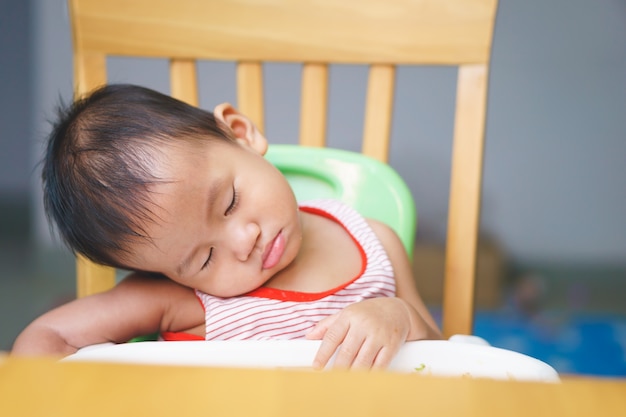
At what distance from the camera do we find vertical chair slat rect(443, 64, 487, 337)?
2.82ft

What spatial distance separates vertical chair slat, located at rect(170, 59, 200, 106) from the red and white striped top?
12.0 inches

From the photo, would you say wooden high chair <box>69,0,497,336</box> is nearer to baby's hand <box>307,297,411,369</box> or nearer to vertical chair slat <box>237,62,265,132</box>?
vertical chair slat <box>237,62,265,132</box>

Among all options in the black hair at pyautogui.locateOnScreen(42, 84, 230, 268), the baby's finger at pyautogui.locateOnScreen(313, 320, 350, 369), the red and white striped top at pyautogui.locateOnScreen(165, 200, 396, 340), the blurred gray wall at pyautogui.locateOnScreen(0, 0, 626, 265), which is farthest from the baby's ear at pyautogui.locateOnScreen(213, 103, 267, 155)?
the blurred gray wall at pyautogui.locateOnScreen(0, 0, 626, 265)

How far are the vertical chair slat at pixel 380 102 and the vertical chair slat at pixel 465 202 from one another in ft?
0.30

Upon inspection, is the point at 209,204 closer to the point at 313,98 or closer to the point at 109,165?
the point at 109,165

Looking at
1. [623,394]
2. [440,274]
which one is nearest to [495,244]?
[440,274]

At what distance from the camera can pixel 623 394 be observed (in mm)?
225

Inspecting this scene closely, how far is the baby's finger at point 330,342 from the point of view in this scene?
1.58 ft

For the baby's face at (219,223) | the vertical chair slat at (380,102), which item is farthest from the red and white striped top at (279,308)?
the vertical chair slat at (380,102)

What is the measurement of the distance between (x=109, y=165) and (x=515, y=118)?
1.71 metres

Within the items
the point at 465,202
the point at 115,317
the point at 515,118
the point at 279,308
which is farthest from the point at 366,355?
the point at 515,118

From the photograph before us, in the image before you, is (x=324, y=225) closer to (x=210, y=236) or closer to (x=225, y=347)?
(x=210, y=236)

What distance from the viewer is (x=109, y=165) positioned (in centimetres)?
62

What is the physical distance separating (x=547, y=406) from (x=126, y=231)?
0.47 meters
